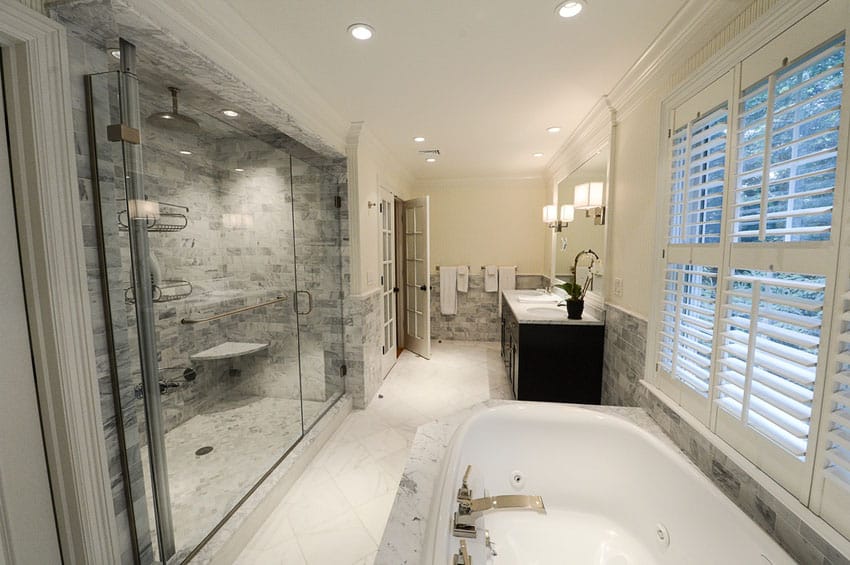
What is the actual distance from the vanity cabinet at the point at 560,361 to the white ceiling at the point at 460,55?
1581mm

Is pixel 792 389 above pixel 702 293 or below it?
below

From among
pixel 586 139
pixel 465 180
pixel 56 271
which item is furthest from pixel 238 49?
pixel 465 180

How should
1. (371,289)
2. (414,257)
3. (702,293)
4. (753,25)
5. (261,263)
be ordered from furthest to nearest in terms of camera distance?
(414,257)
(371,289)
(261,263)
(702,293)
(753,25)

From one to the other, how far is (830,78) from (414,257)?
3.69m

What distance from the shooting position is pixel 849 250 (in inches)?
32.2

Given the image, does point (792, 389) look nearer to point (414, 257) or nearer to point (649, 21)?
point (649, 21)

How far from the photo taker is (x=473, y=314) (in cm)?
500

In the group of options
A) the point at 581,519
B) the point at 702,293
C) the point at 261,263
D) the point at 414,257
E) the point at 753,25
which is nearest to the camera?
the point at 753,25

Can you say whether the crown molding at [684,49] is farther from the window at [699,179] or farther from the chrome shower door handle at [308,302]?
the chrome shower door handle at [308,302]

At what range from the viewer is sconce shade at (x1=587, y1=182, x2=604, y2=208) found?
250 centimetres

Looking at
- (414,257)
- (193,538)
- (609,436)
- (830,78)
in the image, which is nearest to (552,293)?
(414,257)

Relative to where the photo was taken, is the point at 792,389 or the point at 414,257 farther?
the point at 414,257

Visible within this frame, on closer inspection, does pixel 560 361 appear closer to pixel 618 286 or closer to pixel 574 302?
pixel 574 302

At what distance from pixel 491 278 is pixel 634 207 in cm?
289
